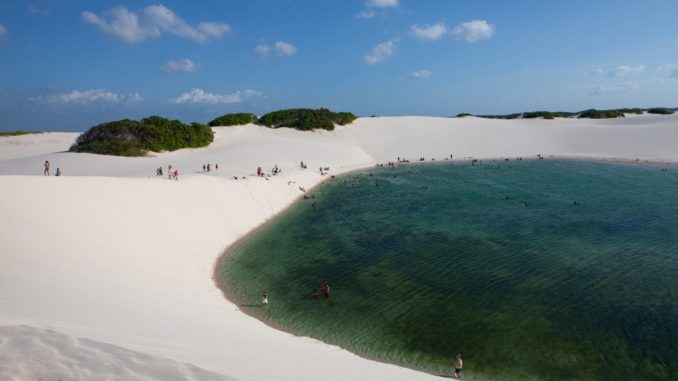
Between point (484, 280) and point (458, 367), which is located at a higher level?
point (484, 280)

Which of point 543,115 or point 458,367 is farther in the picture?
point 543,115

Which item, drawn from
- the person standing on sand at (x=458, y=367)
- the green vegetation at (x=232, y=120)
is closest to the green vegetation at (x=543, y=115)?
the green vegetation at (x=232, y=120)

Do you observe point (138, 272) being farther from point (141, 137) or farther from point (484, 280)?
point (141, 137)

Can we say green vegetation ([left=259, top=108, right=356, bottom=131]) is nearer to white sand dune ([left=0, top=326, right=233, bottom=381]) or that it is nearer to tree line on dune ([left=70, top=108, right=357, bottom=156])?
tree line on dune ([left=70, top=108, right=357, bottom=156])

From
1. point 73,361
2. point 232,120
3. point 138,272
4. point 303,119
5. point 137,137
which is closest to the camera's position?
point 73,361

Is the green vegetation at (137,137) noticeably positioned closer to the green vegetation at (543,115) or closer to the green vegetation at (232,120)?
the green vegetation at (232,120)

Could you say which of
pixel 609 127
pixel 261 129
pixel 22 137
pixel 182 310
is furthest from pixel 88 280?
pixel 609 127

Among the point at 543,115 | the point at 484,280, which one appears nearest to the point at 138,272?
the point at 484,280

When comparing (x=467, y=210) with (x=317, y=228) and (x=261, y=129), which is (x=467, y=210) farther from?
(x=261, y=129)
